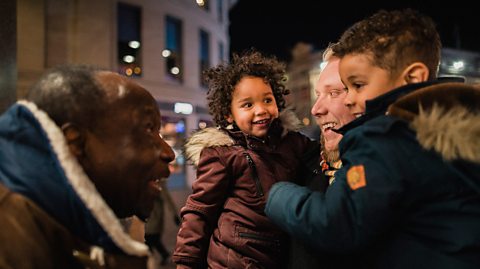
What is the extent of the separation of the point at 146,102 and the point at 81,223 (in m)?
0.43

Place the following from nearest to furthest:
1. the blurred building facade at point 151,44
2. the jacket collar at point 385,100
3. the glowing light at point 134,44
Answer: the jacket collar at point 385,100, the blurred building facade at point 151,44, the glowing light at point 134,44

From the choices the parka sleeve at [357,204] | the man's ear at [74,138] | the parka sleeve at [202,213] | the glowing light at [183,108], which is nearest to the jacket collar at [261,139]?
the parka sleeve at [202,213]

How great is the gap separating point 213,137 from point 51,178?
149 cm

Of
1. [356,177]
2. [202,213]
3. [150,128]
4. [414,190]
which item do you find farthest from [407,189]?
[202,213]

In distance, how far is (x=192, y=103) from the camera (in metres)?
17.3

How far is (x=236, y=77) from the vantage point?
8.80 ft

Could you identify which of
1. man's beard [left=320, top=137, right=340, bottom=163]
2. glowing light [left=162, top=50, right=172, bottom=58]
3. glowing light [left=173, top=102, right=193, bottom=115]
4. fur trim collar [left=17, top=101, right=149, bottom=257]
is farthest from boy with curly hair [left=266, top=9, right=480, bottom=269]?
glowing light [left=173, top=102, right=193, bottom=115]

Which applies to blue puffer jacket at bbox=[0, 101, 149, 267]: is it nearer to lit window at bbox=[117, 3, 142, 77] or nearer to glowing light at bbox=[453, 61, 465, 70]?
lit window at bbox=[117, 3, 142, 77]

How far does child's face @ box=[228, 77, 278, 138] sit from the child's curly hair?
0.18 ft

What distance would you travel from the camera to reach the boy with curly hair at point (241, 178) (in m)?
2.22

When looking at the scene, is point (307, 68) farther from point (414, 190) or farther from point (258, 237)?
point (414, 190)

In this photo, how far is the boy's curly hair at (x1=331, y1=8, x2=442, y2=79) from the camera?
155 centimetres

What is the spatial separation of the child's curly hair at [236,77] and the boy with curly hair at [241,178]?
15 millimetres

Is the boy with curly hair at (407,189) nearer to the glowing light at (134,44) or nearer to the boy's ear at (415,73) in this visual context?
the boy's ear at (415,73)
